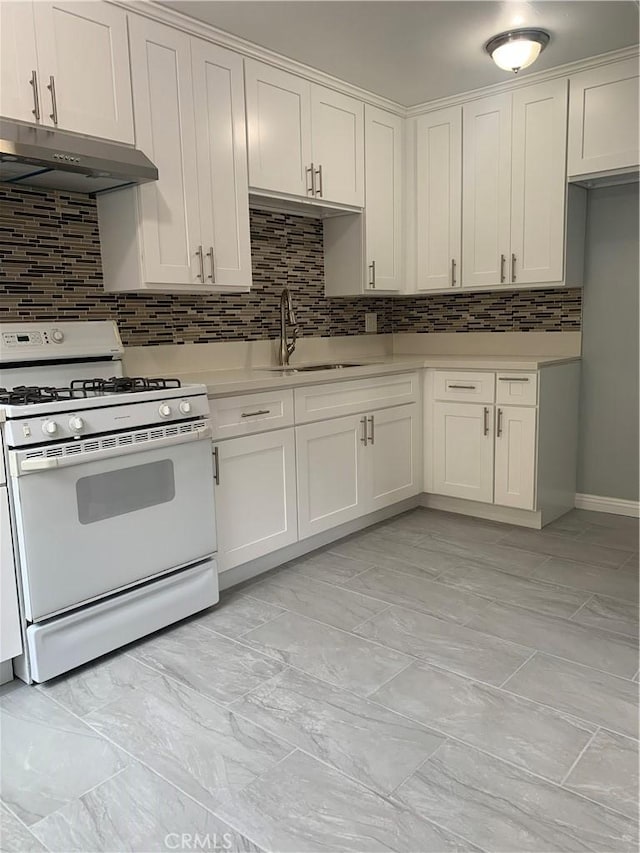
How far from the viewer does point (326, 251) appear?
3.93 meters

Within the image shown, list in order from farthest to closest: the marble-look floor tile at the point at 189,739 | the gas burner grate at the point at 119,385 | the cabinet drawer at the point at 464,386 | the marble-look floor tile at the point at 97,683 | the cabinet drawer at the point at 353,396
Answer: the cabinet drawer at the point at 464,386
the cabinet drawer at the point at 353,396
the gas burner grate at the point at 119,385
the marble-look floor tile at the point at 97,683
the marble-look floor tile at the point at 189,739

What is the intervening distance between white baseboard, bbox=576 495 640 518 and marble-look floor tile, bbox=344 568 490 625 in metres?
1.52

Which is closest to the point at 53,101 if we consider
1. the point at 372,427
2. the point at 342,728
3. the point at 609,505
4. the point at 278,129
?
the point at 278,129

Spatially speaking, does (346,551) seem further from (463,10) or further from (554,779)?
(463,10)

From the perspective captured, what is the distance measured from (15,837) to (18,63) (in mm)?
2276

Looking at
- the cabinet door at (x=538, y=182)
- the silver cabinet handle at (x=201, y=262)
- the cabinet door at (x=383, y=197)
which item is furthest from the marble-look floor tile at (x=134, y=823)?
the cabinet door at (x=538, y=182)

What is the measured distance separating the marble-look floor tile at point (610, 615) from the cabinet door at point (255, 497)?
1285 mm

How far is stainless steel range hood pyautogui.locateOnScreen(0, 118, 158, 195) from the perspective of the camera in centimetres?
210

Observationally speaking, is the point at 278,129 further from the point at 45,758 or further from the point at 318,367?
the point at 45,758

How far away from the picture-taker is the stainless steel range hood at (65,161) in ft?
6.88

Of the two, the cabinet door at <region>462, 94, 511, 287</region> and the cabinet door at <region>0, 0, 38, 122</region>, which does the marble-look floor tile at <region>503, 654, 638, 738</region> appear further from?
the cabinet door at <region>0, 0, 38, 122</region>

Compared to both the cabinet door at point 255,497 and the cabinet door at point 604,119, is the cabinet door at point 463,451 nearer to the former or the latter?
the cabinet door at point 255,497

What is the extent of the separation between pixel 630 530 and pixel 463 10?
262cm

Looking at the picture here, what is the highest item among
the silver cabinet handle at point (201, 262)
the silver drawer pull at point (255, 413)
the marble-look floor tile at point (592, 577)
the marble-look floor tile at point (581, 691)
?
the silver cabinet handle at point (201, 262)
